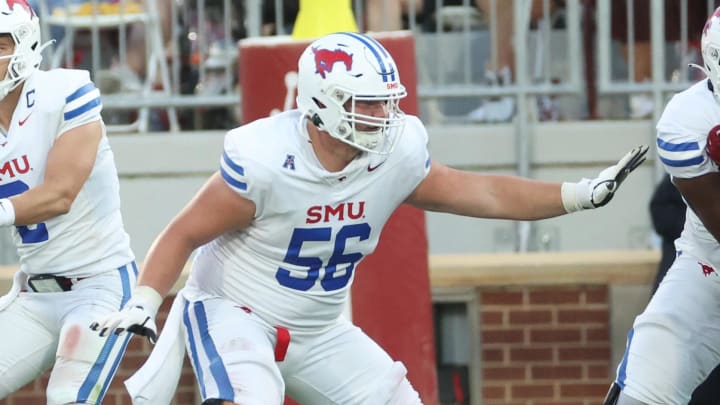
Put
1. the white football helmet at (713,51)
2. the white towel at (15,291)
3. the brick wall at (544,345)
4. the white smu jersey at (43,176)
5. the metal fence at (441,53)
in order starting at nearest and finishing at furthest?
the white football helmet at (713,51)
the white smu jersey at (43,176)
the white towel at (15,291)
the brick wall at (544,345)
the metal fence at (441,53)

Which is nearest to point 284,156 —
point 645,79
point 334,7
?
point 334,7

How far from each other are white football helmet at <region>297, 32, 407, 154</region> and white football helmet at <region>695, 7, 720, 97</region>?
1108 mm

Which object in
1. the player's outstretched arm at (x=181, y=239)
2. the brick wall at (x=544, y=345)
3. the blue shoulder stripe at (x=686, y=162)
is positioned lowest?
the brick wall at (x=544, y=345)

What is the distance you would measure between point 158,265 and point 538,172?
11.4 feet

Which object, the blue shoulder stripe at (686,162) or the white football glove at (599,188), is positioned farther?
the blue shoulder stripe at (686,162)

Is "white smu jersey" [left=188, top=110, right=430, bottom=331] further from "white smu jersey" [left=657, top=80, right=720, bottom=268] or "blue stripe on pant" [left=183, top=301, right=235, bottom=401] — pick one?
"white smu jersey" [left=657, top=80, right=720, bottom=268]

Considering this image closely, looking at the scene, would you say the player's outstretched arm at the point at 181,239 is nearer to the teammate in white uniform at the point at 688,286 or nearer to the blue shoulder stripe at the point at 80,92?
the blue shoulder stripe at the point at 80,92

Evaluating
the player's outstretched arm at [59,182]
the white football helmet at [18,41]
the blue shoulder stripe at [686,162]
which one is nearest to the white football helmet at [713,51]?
the blue shoulder stripe at [686,162]

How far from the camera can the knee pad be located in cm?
647

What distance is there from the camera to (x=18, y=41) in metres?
6.87

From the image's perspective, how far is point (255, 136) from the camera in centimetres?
634

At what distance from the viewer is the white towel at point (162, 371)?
6363mm

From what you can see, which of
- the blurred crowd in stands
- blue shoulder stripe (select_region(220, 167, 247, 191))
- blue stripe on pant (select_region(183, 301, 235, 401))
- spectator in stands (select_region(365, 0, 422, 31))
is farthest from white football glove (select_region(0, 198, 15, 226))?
spectator in stands (select_region(365, 0, 422, 31))

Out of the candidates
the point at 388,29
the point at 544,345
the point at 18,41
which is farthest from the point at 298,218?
the point at 388,29
